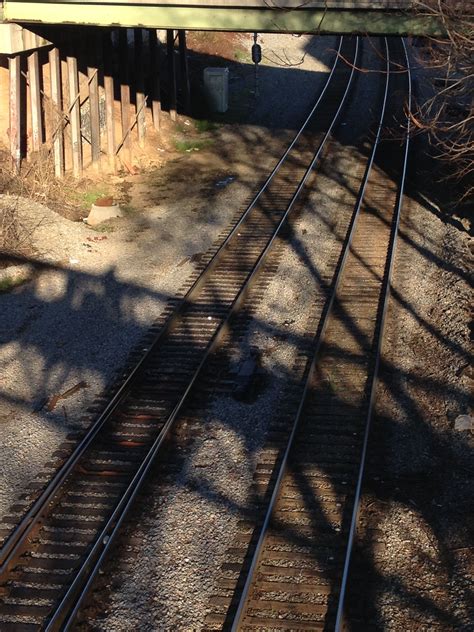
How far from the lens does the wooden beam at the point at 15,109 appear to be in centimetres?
1836

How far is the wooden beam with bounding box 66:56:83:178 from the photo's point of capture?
20.3m

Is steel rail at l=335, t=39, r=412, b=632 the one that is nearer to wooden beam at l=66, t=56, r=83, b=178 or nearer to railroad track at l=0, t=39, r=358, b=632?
railroad track at l=0, t=39, r=358, b=632

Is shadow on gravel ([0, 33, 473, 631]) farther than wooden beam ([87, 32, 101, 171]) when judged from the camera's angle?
No

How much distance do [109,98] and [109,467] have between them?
14.7 metres

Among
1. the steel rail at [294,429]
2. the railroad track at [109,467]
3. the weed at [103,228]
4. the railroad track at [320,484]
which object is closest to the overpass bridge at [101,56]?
the weed at [103,228]

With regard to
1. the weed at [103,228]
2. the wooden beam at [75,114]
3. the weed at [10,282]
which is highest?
the wooden beam at [75,114]

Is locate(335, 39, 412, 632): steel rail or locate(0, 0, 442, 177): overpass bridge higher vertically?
locate(0, 0, 442, 177): overpass bridge

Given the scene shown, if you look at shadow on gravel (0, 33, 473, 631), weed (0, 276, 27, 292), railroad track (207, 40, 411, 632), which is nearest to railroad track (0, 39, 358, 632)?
shadow on gravel (0, 33, 473, 631)

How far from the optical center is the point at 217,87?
2711cm

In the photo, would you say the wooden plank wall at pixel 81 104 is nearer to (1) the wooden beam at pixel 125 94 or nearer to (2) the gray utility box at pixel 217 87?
(1) the wooden beam at pixel 125 94

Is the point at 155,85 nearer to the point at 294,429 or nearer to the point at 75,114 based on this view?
the point at 75,114

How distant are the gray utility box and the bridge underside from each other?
934cm

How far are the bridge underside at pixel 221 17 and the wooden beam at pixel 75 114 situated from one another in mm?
2249

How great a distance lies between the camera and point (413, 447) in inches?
388
